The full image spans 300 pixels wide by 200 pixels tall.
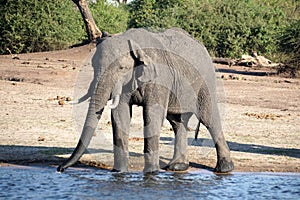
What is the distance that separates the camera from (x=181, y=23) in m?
29.0

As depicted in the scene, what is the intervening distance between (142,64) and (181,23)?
20.4 m

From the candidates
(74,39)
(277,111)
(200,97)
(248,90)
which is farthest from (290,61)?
(200,97)

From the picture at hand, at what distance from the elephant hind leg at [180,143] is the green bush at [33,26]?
68.1 feet

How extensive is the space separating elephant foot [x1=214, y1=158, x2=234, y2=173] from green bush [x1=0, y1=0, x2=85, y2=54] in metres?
21.1

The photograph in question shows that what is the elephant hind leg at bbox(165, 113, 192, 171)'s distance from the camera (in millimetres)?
9742

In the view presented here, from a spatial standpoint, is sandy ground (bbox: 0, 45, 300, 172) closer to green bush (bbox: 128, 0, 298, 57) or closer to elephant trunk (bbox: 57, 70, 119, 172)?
elephant trunk (bbox: 57, 70, 119, 172)

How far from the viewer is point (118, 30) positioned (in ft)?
112

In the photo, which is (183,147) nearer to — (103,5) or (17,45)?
(17,45)

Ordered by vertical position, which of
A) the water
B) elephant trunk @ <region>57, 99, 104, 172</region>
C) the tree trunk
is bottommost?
the water

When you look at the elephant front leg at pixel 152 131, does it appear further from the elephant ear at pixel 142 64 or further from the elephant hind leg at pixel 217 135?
the elephant hind leg at pixel 217 135

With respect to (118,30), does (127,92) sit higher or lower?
lower

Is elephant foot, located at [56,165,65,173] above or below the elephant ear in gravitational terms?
below

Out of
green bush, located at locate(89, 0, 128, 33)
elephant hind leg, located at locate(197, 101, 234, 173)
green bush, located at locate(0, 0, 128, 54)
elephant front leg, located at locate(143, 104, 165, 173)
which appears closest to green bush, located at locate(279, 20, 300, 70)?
green bush, located at locate(0, 0, 128, 54)

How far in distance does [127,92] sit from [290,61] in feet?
49.9
